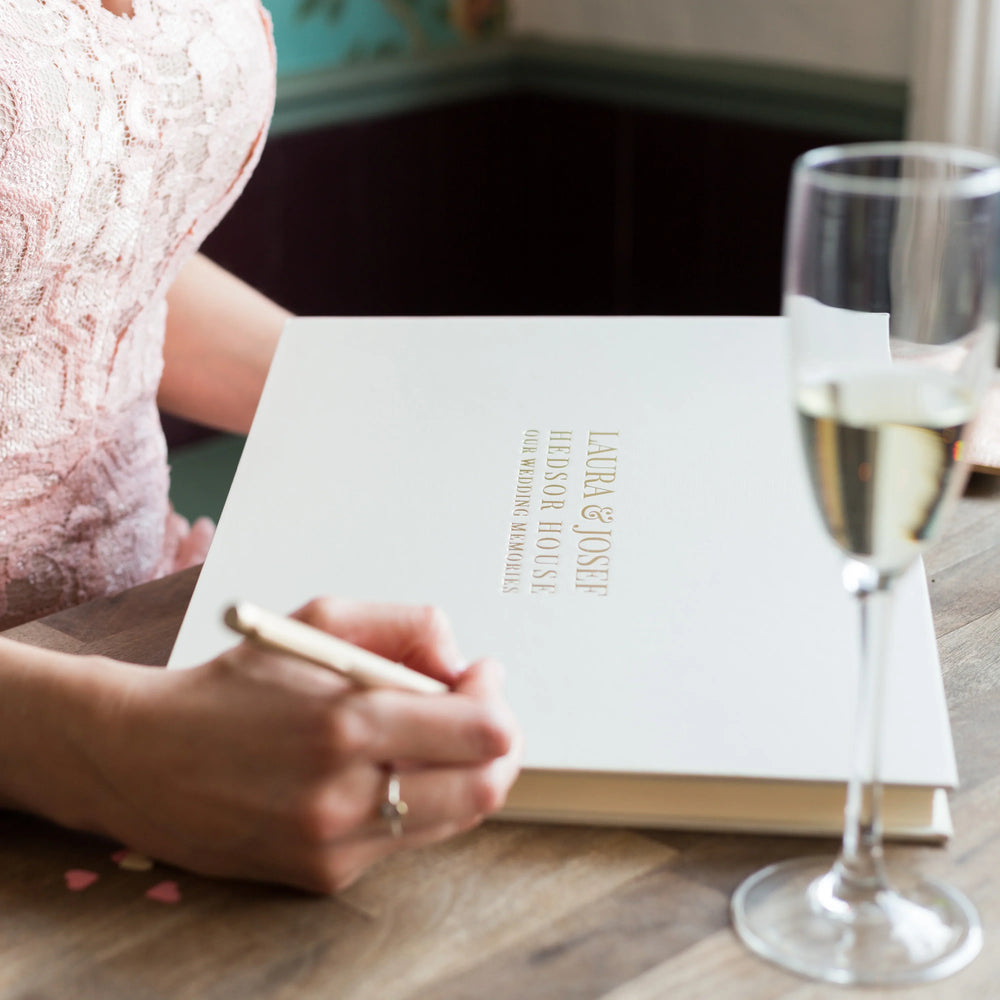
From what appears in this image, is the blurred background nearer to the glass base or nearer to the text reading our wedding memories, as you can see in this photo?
the text reading our wedding memories

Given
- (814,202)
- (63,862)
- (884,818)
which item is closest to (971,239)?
(814,202)

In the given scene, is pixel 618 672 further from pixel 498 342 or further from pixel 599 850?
pixel 498 342

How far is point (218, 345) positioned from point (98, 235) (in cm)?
19

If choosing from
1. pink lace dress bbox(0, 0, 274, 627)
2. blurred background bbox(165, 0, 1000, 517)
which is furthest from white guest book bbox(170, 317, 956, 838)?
blurred background bbox(165, 0, 1000, 517)

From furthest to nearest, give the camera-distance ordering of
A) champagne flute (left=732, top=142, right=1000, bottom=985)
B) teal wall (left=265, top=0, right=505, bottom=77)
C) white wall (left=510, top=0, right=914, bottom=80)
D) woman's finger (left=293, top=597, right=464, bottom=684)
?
teal wall (left=265, top=0, right=505, bottom=77), white wall (left=510, top=0, right=914, bottom=80), woman's finger (left=293, top=597, right=464, bottom=684), champagne flute (left=732, top=142, right=1000, bottom=985)

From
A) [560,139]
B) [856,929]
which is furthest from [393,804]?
[560,139]

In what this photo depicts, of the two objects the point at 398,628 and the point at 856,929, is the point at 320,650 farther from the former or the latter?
the point at 856,929

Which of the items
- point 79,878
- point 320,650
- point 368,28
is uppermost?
point 368,28

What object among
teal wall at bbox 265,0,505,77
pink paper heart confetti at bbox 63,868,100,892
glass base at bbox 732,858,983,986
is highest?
teal wall at bbox 265,0,505,77

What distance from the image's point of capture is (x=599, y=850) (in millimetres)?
461

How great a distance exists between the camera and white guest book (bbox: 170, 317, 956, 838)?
0.46 meters

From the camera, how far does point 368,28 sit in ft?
7.15

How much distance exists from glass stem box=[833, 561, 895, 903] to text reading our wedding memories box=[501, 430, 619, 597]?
0.44ft

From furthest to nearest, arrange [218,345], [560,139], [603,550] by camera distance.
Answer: [560,139] < [218,345] < [603,550]
